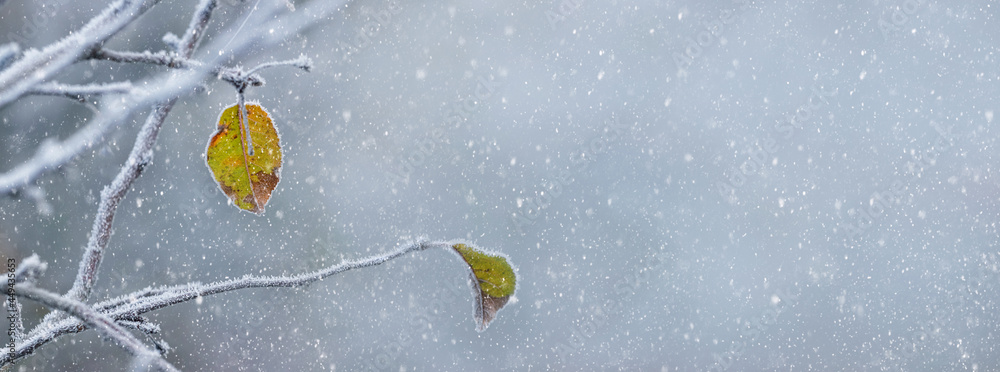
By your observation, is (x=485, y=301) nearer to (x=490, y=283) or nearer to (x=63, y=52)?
(x=490, y=283)

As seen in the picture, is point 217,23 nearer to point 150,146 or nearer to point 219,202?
point 219,202

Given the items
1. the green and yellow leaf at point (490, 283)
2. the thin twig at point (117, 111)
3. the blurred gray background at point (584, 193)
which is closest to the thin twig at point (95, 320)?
the thin twig at point (117, 111)

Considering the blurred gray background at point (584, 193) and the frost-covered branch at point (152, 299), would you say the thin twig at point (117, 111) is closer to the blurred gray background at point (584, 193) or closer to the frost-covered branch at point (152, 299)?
the frost-covered branch at point (152, 299)

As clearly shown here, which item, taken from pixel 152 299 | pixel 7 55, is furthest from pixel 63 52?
pixel 152 299

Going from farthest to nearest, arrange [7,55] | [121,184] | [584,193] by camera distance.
Result: [584,193] → [121,184] → [7,55]

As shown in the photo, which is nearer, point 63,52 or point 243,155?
point 63,52

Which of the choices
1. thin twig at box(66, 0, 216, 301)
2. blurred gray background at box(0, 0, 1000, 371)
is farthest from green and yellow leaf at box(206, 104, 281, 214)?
blurred gray background at box(0, 0, 1000, 371)

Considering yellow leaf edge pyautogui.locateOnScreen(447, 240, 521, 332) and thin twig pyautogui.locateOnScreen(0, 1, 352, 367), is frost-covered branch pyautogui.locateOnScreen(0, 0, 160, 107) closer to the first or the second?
thin twig pyautogui.locateOnScreen(0, 1, 352, 367)
